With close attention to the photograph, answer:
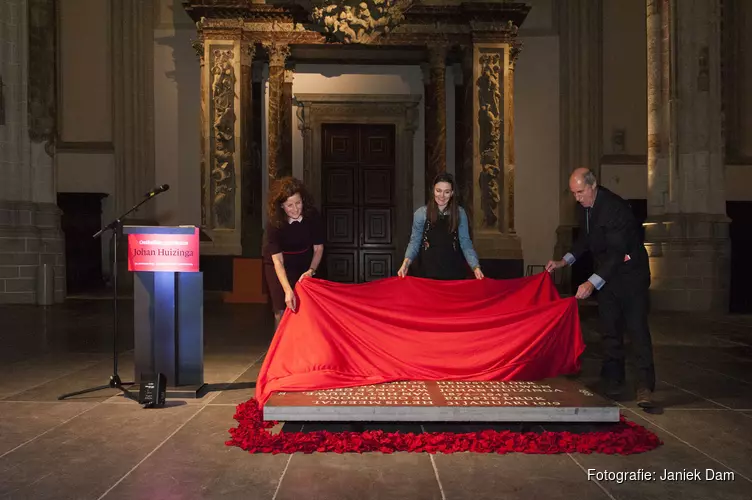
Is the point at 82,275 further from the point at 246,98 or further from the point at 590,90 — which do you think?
the point at 590,90

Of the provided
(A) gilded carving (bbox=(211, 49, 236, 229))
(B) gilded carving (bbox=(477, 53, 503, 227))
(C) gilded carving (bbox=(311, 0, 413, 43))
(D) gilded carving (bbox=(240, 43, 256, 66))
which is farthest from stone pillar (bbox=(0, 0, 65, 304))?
(B) gilded carving (bbox=(477, 53, 503, 227))

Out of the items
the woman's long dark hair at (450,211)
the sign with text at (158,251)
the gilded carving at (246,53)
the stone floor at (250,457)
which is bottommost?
the stone floor at (250,457)

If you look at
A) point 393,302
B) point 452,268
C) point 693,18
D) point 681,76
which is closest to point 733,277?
point 681,76

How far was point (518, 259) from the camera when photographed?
13.4 m

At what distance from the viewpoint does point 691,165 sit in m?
10.9

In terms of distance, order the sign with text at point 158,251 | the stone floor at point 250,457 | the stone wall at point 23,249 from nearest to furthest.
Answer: the stone floor at point 250,457
the sign with text at point 158,251
the stone wall at point 23,249

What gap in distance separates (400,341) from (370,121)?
1187 centimetres

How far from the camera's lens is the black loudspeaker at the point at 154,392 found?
4.52 m

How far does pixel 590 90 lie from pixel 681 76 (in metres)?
4.76

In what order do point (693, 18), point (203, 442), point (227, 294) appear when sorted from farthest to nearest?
1. point (227, 294)
2. point (693, 18)
3. point (203, 442)

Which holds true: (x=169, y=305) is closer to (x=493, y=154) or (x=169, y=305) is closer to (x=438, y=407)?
(x=438, y=407)

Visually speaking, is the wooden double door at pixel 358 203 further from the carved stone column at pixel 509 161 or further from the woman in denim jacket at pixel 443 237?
the woman in denim jacket at pixel 443 237

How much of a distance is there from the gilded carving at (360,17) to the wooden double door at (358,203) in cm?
326

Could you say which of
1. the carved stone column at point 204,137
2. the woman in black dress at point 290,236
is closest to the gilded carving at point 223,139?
the carved stone column at point 204,137
